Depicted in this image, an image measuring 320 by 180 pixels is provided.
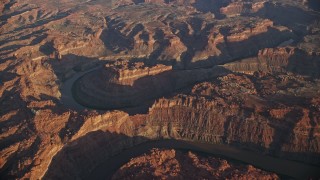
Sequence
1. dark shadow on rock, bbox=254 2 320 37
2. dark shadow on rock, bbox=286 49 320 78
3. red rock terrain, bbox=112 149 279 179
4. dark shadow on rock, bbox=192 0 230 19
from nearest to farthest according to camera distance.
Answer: red rock terrain, bbox=112 149 279 179
dark shadow on rock, bbox=286 49 320 78
dark shadow on rock, bbox=254 2 320 37
dark shadow on rock, bbox=192 0 230 19

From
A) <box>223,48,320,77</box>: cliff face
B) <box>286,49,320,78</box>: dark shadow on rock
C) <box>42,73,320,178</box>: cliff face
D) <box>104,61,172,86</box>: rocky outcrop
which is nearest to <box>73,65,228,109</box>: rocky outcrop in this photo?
<box>104,61,172,86</box>: rocky outcrop

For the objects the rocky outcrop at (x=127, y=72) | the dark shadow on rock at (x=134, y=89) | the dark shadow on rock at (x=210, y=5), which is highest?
the rocky outcrop at (x=127, y=72)

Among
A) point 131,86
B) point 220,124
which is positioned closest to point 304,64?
point 220,124

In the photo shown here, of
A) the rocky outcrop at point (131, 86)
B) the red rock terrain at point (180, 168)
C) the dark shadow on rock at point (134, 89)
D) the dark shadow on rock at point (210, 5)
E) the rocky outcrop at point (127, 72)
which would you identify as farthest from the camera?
the dark shadow on rock at point (210, 5)

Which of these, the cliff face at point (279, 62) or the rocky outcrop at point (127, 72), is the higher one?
the rocky outcrop at point (127, 72)

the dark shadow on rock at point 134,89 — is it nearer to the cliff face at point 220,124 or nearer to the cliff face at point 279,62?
the cliff face at point 279,62

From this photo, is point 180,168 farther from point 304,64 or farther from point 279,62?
point 304,64

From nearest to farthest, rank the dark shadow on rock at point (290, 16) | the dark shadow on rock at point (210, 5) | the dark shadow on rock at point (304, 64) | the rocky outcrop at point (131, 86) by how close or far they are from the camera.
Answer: the rocky outcrop at point (131, 86), the dark shadow on rock at point (304, 64), the dark shadow on rock at point (290, 16), the dark shadow on rock at point (210, 5)

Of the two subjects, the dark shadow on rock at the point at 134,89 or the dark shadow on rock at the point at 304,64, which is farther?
the dark shadow on rock at the point at 304,64

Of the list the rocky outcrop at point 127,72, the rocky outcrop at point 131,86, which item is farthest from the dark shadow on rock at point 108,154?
the rocky outcrop at point 127,72

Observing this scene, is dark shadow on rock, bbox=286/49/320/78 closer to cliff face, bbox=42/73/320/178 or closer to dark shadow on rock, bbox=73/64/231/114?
dark shadow on rock, bbox=73/64/231/114
